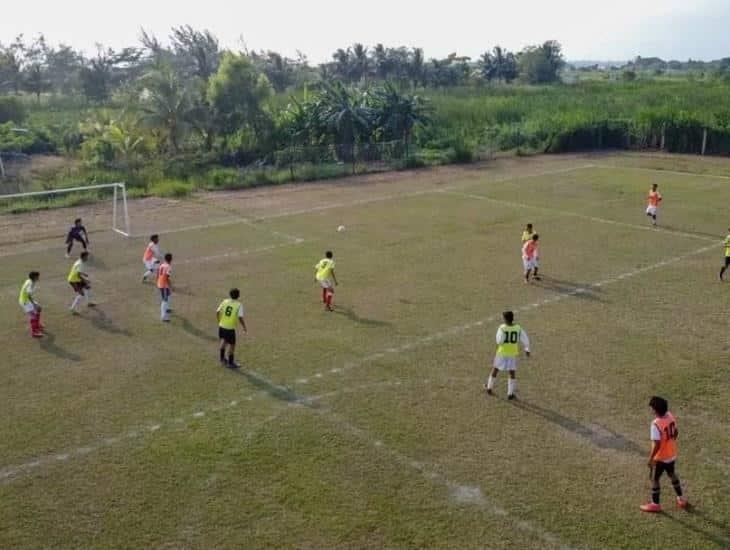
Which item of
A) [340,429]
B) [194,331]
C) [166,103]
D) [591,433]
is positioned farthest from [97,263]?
[166,103]

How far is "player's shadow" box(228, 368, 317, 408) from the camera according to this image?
1287 cm

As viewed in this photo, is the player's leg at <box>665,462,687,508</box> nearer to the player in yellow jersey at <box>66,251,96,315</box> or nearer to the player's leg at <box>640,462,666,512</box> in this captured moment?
the player's leg at <box>640,462,666,512</box>

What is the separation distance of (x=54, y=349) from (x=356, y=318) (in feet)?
21.6

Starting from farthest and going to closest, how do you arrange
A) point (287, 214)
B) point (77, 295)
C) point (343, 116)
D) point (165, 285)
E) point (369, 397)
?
point (343, 116) → point (287, 214) → point (77, 295) → point (165, 285) → point (369, 397)

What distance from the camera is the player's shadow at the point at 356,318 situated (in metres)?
16.7

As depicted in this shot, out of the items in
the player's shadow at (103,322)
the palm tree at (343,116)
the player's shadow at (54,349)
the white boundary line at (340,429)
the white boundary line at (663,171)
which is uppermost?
the palm tree at (343,116)

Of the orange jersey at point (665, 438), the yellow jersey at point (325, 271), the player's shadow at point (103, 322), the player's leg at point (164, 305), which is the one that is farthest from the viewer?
the yellow jersey at point (325, 271)

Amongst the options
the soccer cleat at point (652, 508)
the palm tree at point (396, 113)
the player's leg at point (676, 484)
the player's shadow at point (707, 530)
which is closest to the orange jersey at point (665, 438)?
the player's leg at point (676, 484)

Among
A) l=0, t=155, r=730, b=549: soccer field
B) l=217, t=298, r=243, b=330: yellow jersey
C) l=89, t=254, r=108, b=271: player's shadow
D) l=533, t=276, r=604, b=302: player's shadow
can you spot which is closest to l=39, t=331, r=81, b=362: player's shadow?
l=0, t=155, r=730, b=549: soccer field

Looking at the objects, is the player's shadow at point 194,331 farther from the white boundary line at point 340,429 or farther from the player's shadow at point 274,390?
the white boundary line at point 340,429

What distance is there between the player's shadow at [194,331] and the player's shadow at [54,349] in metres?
2.39

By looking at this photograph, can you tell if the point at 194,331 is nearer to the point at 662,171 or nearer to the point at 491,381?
the point at 491,381

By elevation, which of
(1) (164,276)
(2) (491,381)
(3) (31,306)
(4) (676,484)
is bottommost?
(4) (676,484)

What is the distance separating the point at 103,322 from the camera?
17031 millimetres
